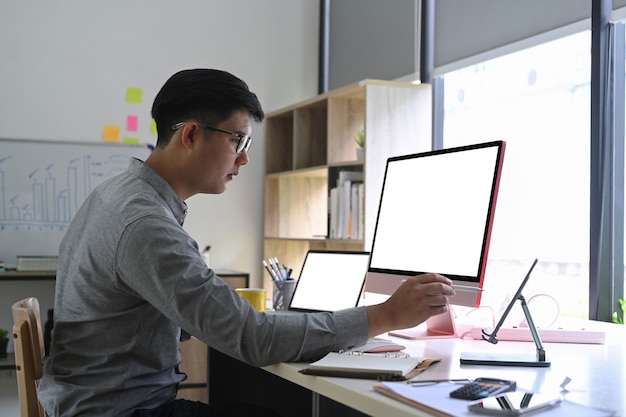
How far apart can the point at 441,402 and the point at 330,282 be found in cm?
130

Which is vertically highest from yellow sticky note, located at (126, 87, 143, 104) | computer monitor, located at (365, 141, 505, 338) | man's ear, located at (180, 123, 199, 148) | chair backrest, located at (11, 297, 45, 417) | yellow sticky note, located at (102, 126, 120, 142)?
yellow sticky note, located at (126, 87, 143, 104)

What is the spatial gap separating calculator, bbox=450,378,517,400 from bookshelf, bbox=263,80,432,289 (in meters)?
2.14

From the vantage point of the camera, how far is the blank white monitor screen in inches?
70.5

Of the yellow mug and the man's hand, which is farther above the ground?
the man's hand

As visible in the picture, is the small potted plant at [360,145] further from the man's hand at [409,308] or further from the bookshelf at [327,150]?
the man's hand at [409,308]

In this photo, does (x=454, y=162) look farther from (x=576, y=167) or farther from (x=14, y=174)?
(x=14, y=174)

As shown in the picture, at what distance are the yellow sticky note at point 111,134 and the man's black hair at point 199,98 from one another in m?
2.60

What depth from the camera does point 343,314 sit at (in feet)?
5.16

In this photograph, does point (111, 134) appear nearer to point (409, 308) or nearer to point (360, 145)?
point (360, 145)

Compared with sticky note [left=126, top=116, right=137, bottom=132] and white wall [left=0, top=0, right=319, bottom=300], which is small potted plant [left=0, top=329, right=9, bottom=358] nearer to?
white wall [left=0, top=0, right=319, bottom=300]

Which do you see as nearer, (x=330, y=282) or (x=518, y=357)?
(x=518, y=357)

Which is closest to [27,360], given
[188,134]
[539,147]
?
[188,134]

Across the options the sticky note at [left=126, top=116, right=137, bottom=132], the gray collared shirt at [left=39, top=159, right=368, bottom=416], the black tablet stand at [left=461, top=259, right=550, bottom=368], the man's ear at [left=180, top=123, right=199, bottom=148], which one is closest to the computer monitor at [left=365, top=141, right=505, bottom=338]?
the black tablet stand at [left=461, top=259, right=550, bottom=368]

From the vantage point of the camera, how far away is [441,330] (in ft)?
6.88
